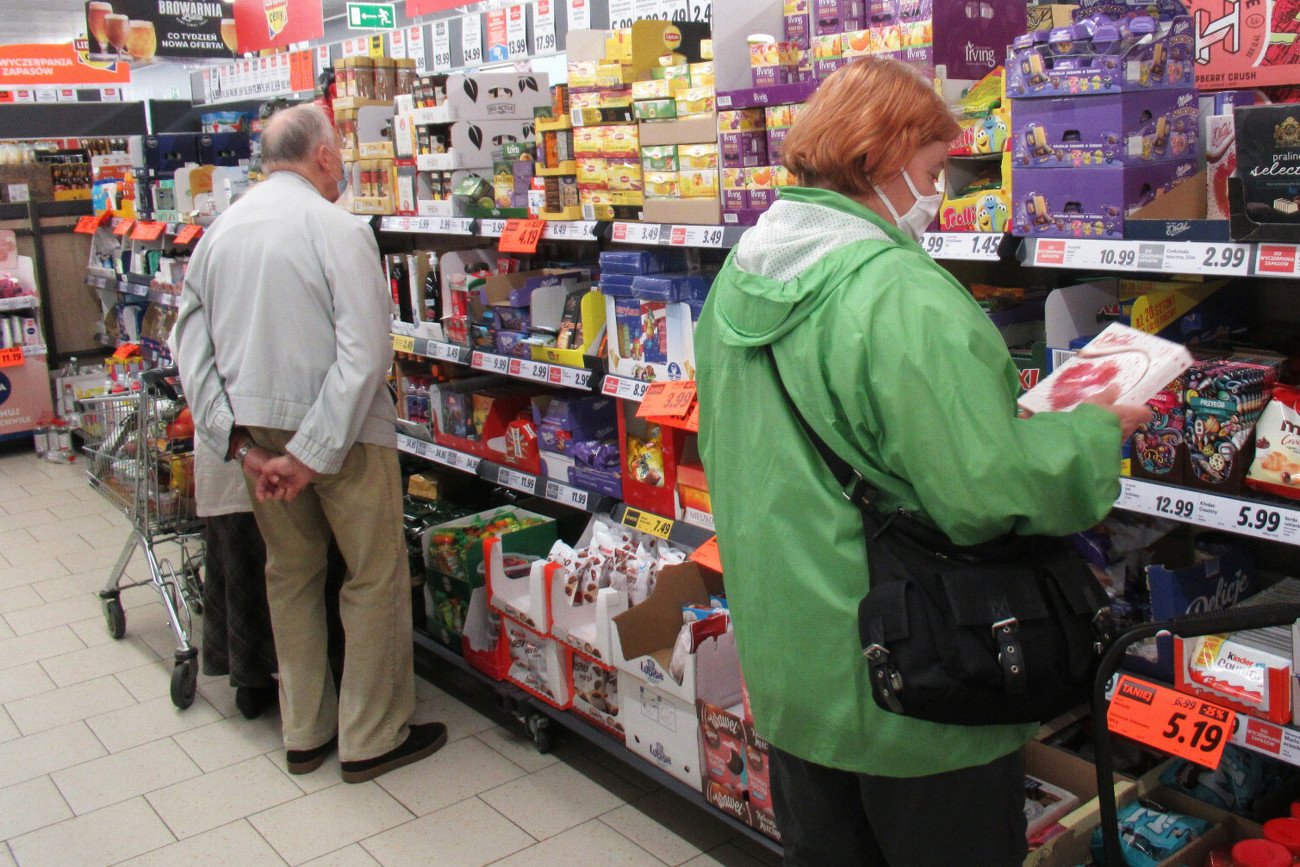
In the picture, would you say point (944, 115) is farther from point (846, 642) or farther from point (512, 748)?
point (512, 748)

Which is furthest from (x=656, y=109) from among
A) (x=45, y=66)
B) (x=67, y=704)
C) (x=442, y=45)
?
(x=45, y=66)

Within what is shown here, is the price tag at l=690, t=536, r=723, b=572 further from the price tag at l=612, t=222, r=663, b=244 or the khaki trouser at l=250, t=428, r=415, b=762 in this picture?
the khaki trouser at l=250, t=428, r=415, b=762

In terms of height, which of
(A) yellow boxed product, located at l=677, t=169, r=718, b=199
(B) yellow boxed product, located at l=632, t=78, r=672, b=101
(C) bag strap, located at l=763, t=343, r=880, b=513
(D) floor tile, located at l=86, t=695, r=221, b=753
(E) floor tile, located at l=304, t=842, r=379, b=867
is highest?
(B) yellow boxed product, located at l=632, t=78, r=672, b=101

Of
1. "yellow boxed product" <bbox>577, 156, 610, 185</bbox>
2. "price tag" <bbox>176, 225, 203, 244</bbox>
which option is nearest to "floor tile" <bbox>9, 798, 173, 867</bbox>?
"yellow boxed product" <bbox>577, 156, 610, 185</bbox>

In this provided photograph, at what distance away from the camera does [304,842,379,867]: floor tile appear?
3207 millimetres

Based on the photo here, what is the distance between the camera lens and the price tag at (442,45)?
7531mm

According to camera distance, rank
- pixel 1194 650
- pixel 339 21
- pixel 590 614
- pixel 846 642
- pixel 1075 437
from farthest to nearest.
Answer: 1. pixel 339 21
2. pixel 590 614
3. pixel 1194 650
4. pixel 846 642
5. pixel 1075 437

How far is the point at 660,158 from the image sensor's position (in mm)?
3156

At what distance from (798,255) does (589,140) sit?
1.91 m

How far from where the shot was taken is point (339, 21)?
19.7 metres

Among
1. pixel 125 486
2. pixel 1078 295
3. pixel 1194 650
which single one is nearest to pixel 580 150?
pixel 1078 295

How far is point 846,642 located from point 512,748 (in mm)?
2430

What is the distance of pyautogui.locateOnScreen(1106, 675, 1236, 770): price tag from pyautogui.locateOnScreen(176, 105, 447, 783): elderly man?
2096mm

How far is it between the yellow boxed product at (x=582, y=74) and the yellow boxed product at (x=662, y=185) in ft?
1.21
